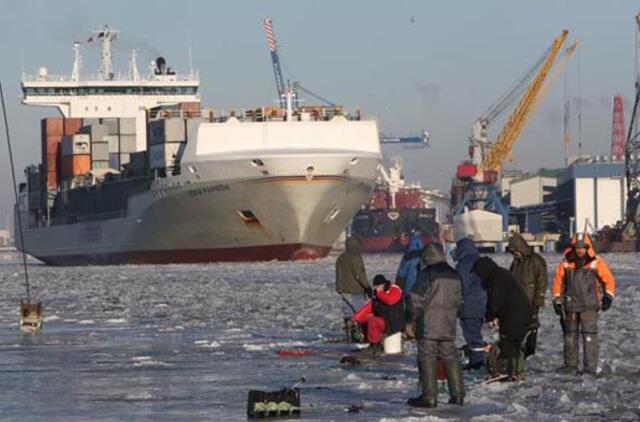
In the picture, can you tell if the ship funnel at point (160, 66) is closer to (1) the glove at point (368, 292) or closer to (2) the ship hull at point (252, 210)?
(2) the ship hull at point (252, 210)

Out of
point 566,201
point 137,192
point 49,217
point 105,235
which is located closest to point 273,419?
point 137,192

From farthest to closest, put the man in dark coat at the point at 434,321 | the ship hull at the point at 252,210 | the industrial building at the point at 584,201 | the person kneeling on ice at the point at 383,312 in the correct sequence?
the industrial building at the point at 584,201 → the ship hull at the point at 252,210 → the person kneeling on ice at the point at 383,312 → the man in dark coat at the point at 434,321

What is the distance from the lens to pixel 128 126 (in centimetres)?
8831

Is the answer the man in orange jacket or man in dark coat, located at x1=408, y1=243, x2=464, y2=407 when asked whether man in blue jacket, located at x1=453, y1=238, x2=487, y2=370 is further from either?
man in dark coat, located at x1=408, y1=243, x2=464, y2=407

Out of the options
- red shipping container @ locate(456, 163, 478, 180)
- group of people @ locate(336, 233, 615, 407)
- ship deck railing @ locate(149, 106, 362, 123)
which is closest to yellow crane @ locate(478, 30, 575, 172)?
red shipping container @ locate(456, 163, 478, 180)

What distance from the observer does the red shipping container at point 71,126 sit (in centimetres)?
8950

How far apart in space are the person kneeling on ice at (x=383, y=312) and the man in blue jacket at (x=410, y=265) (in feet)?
0.55

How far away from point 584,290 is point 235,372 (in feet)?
12.8

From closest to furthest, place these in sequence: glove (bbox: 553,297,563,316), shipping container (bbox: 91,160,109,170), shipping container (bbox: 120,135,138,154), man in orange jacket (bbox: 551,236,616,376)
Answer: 1. man in orange jacket (bbox: 551,236,616,376)
2. glove (bbox: 553,297,563,316)
3. shipping container (bbox: 91,160,109,170)
4. shipping container (bbox: 120,135,138,154)

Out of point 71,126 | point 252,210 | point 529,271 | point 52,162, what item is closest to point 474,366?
point 529,271

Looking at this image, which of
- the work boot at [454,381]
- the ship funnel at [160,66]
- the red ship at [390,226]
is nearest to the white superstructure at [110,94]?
the ship funnel at [160,66]

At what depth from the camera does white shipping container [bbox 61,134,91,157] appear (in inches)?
3391

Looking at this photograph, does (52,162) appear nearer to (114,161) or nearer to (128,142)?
(114,161)

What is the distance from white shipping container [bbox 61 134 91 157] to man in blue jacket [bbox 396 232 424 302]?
69.3 m
